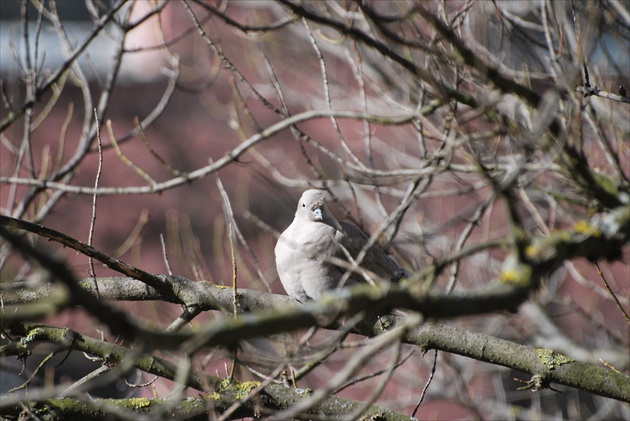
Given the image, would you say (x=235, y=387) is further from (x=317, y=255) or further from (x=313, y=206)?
(x=313, y=206)

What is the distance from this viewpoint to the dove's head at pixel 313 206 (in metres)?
4.50

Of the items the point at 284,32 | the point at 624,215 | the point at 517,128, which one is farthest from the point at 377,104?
the point at 624,215

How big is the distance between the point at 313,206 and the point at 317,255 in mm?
389

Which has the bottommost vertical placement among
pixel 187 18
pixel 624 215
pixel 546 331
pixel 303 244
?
pixel 546 331

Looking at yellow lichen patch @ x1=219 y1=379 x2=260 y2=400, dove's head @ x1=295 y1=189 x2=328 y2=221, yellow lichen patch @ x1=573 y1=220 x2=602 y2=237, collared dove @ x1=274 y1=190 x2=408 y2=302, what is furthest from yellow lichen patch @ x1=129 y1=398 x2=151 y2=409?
dove's head @ x1=295 y1=189 x2=328 y2=221

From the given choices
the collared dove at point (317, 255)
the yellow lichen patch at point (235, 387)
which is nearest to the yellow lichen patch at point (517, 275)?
the yellow lichen patch at point (235, 387)

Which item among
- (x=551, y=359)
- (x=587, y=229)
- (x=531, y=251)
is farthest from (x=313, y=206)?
(x=531, y=251)

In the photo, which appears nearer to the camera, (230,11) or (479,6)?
(479,6)

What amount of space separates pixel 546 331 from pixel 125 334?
4539mm

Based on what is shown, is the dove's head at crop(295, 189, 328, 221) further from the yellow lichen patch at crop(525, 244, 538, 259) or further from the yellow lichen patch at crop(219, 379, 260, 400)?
the yellow lichen patch at crop(525, 244, 538, 259)

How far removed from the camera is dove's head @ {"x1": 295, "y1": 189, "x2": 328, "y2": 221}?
4500mm

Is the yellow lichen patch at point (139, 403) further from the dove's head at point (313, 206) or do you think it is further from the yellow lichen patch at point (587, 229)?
the dove's head at point (313, 206)

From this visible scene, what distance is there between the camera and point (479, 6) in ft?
15.9

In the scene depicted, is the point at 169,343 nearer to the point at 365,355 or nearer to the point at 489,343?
the point at 365,355
